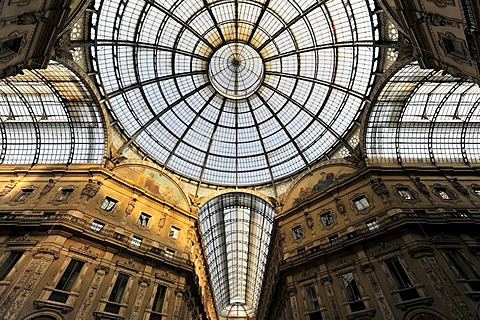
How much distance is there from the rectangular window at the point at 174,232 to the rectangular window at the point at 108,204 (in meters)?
7.05

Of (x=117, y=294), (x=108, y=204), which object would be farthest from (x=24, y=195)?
(x=117, y=294)

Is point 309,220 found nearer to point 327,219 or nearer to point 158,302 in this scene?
point 327,219

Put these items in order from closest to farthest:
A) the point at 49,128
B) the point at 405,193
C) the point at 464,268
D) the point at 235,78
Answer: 1. the point at 464,268
2. the point at 405,193
3. the point at 49,128
4. the point at 235,78

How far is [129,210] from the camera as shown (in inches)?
1117

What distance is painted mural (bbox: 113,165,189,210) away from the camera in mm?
31438

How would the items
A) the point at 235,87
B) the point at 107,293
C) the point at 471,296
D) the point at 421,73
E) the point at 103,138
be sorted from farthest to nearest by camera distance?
the point at 235,87 → the point at 103,138 → the point at 421,73 → the point at 107,293 → the point at 471,296

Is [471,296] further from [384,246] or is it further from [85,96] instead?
[85,96]

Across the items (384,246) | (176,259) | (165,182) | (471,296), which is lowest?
(471,296)

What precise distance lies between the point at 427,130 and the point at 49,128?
45.9 meters

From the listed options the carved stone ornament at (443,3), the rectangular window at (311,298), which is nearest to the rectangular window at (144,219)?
the rectangular window at (311,298)

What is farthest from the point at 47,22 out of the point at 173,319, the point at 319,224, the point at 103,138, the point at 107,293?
the point at 319,224

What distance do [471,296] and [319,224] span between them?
1286cm

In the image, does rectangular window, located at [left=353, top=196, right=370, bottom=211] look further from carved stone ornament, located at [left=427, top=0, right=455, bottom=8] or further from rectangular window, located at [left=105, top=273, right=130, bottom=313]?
rectangular window, located at [left=105, top=273, right=130, bottom=313]

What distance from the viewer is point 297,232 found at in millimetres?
29781
